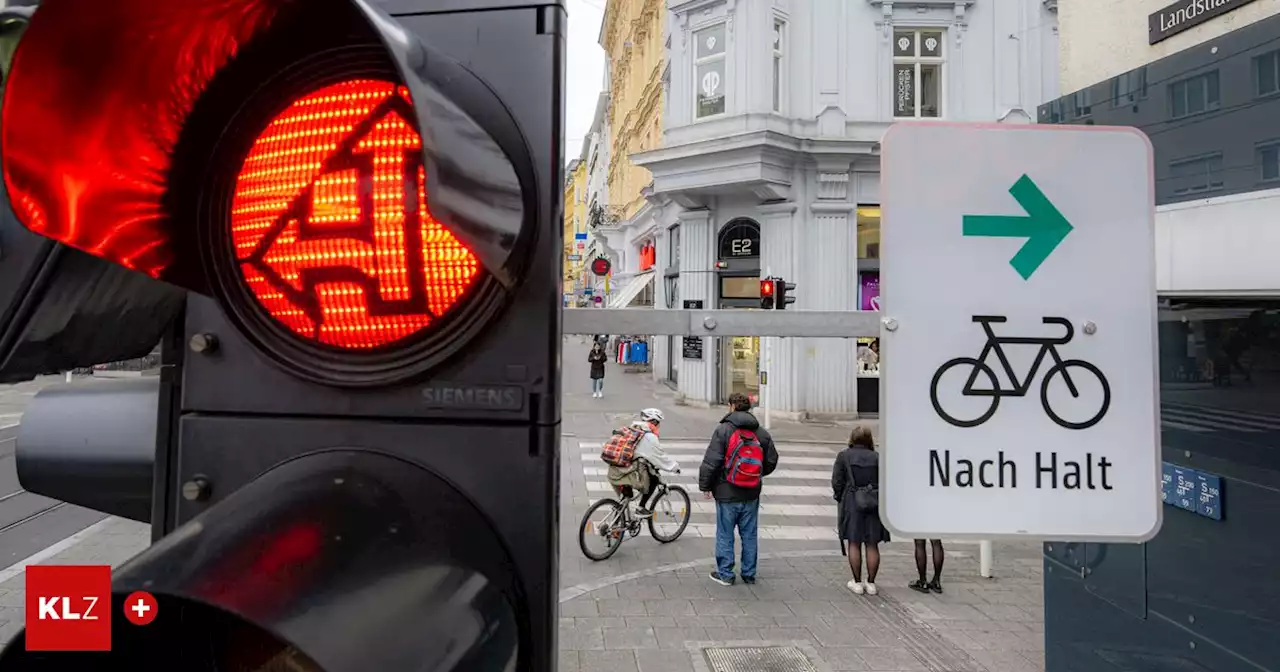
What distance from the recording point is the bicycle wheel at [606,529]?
26.3 feet

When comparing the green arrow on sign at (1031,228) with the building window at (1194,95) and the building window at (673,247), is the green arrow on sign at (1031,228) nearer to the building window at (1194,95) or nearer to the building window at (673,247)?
the building window at (1194,95)

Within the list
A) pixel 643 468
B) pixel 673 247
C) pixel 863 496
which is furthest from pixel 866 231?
pixel 863 496

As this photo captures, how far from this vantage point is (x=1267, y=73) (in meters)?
2.90

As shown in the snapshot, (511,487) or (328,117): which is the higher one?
(328,117)

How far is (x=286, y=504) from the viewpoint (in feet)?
3.06

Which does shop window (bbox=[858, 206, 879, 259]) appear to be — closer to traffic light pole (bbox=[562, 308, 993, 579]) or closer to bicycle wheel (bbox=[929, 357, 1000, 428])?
traffic light pole (bbox=[562, 308, 993, 579])

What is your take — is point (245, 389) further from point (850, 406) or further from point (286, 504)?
point (850, 406)

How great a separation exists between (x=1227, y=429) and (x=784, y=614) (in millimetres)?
4155

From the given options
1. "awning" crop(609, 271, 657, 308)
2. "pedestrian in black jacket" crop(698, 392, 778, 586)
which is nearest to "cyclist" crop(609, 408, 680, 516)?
"pedestrian in black jacket" crop(698, 392, 778, 586)

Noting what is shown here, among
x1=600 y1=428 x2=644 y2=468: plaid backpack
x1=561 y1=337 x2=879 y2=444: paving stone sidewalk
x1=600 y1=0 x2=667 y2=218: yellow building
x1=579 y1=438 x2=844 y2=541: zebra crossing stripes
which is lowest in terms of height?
x1=579 y1=438 x2=844 y2=541: zebra crossing stripes

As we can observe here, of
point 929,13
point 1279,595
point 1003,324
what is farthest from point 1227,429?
point 929,13

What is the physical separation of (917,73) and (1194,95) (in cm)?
1582

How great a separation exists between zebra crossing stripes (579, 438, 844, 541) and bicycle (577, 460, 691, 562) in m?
0.41

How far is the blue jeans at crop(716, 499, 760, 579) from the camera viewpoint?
7.39 meters
